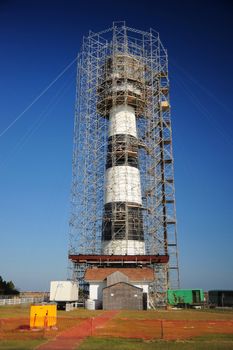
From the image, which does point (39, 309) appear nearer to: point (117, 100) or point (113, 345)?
point (113, 345)

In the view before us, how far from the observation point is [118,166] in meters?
50.5

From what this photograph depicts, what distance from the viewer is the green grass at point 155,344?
1562 centimetres

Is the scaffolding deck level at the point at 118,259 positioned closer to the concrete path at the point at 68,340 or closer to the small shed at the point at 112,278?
the small shed at the point at 112,278

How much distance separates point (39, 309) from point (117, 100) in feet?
124

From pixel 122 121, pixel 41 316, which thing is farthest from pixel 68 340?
pixel 122 121

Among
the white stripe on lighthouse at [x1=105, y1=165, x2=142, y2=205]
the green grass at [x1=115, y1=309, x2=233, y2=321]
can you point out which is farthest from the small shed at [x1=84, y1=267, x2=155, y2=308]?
the white stripe on lighthouse at [x1=105, y1=165, x2=142, y2=205]

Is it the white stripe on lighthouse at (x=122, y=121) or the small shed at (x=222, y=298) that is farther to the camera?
the white stripe on lighthouse at (x=122, y=121)

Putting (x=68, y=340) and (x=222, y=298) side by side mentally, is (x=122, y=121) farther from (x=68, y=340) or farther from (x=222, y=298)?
(x=68, y=340)

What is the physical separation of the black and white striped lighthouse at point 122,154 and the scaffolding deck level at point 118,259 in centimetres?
98

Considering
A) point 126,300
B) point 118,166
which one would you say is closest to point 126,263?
point 126,300

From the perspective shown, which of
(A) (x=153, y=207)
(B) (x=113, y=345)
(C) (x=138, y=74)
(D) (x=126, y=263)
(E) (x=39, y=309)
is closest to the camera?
(B) (x=113, y=345)

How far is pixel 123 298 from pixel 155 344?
84.9 feet

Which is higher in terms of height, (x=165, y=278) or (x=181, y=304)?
(x=165, y=278)

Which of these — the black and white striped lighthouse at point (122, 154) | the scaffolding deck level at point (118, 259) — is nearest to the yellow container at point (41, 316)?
the scaffolding deck level at point (118, 259)
